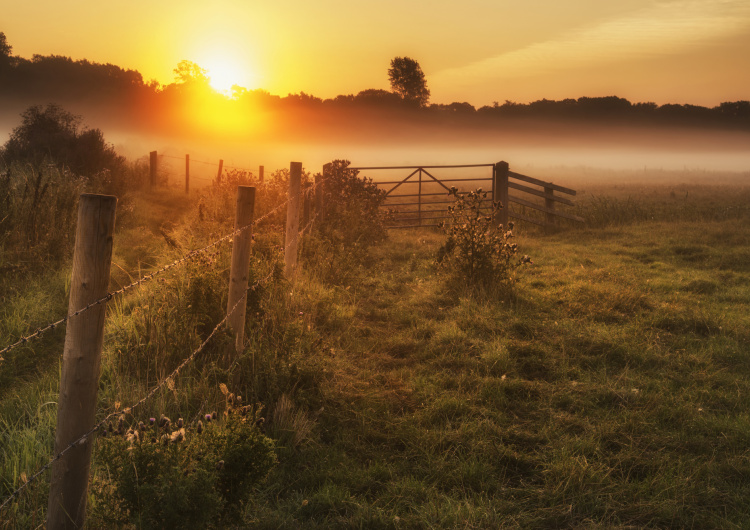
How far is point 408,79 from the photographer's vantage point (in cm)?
6412

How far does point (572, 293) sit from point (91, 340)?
7.08m

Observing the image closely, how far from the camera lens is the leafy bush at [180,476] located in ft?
7.88

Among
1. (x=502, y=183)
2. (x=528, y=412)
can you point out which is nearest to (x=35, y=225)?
(x=528, y=412)

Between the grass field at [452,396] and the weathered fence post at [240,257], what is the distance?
0.90ft

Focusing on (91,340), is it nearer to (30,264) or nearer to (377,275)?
(30,264)

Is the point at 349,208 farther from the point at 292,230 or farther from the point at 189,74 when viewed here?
the point at 189,74

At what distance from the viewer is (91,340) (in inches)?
92.1

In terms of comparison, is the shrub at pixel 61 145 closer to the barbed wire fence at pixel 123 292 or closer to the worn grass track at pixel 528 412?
the barbed wire fence at pixel 123 292

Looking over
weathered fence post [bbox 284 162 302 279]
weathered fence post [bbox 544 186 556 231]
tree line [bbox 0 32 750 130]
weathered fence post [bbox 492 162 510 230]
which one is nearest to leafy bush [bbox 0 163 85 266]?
weathered fence post [bbox 284 162 302 279]

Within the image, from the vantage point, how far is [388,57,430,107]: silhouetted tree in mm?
63719

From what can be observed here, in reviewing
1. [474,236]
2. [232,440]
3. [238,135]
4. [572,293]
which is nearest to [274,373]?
[232,440]

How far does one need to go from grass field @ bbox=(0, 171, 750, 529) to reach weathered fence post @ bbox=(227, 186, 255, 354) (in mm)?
273

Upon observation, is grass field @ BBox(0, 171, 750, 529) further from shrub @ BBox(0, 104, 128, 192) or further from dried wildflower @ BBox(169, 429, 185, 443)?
shrub @ BBox(0, 104, 128, 192)

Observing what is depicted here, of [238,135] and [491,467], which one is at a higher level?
[238,135]
